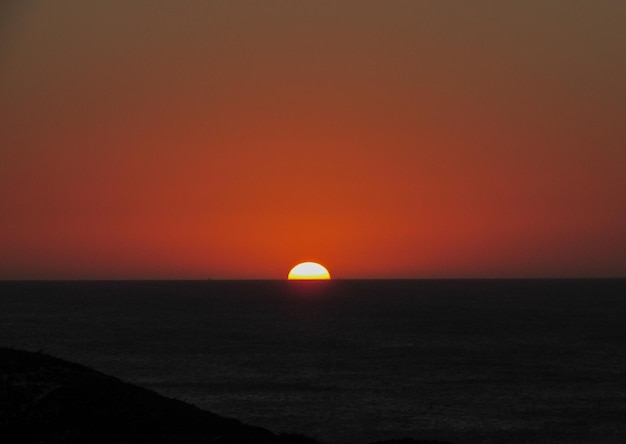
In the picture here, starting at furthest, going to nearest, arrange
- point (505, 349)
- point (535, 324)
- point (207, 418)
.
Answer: point (535, 324) < point (505, 349) < point (207, 418)

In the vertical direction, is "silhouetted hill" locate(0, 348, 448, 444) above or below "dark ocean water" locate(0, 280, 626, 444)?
above

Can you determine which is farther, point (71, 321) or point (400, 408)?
point (71, 321)

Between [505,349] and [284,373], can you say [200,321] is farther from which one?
[284,373]

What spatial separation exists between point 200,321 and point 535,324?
66793 millimetres

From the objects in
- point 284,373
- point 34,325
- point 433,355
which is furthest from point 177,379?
point 34,325

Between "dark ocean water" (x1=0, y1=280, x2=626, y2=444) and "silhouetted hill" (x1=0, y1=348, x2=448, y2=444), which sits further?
"dark ocean water" (x1=0, y1=280, x2=626, y2=444)

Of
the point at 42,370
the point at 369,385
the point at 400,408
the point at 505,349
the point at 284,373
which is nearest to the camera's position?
the point at 42,370

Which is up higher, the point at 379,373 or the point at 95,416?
the point at 95,416

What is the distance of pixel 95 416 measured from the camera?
133ft

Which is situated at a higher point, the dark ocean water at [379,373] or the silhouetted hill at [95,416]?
the silhouetted hill at [95,416]

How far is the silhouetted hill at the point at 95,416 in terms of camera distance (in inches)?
1507

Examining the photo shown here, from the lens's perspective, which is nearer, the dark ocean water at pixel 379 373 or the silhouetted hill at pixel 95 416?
the silhouetted hill at pixel 95 416

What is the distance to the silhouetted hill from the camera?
38281mm

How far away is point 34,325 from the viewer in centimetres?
17788
